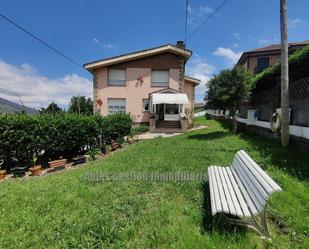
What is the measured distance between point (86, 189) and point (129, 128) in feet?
39.6

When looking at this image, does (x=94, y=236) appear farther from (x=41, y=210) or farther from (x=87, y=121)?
(x=87, y=121)

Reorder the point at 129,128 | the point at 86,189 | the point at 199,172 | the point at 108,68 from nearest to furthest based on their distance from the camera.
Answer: the point at 86,189 < the point at 199,172 < the point at 129,128 < the point at 108,68

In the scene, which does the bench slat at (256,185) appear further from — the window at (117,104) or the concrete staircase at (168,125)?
the window at (117,104)

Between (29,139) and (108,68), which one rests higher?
(108,68)

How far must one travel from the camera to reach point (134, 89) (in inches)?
969

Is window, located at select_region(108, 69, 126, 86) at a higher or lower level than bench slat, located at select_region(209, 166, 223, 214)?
higher

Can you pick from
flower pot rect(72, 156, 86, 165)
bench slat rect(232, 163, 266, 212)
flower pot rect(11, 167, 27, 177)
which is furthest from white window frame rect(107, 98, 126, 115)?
bench slat rect(232, 163, 266, 212)

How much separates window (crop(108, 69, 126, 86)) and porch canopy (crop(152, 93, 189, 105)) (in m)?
3.84

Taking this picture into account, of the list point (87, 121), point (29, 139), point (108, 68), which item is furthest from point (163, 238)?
point (108, 68)

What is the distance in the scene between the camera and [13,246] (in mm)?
3303

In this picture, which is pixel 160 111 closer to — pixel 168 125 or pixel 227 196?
pixel 168 125

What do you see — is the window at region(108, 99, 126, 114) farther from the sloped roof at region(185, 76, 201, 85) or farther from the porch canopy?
the sloped roof at region(185, 76, 201, 85)

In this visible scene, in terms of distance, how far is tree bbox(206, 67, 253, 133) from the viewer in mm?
14602

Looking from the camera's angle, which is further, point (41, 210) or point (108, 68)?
point (108, 68)
